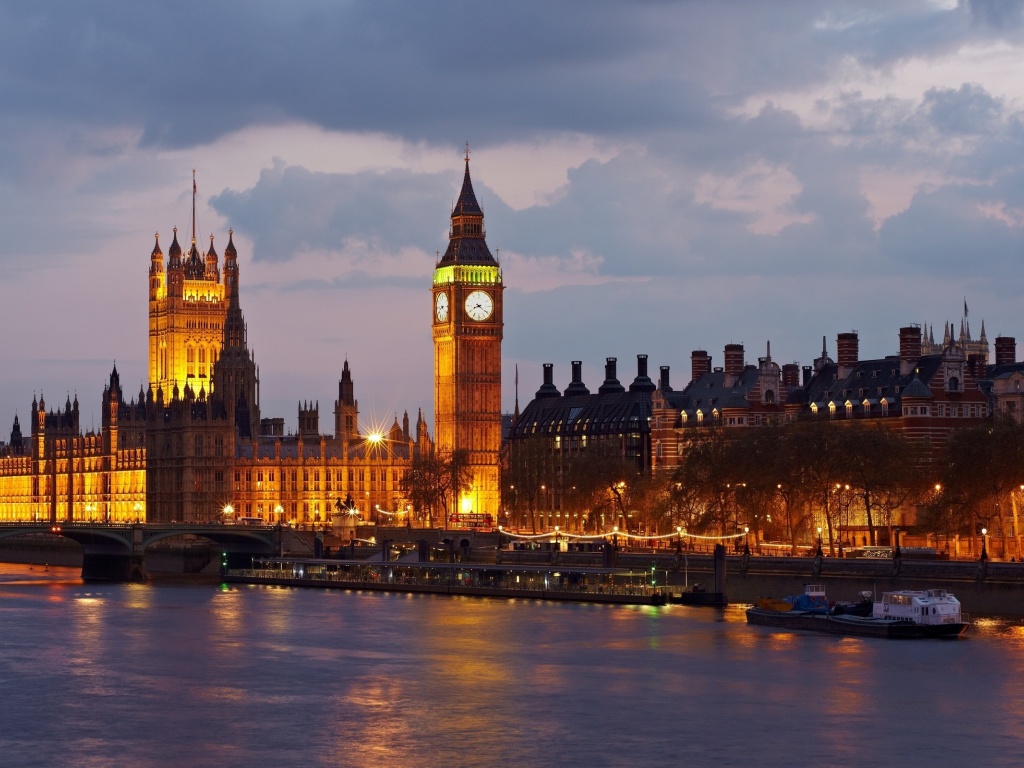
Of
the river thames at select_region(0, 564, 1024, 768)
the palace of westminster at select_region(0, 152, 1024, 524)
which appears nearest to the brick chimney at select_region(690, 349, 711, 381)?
the palace of westminster at select_region(0, 152, 1024, 524)

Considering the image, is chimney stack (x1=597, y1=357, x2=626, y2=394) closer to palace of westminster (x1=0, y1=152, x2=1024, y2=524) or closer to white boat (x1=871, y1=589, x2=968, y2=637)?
palace of westminster (x1=0, y1=152, x2=1024, y2=524)

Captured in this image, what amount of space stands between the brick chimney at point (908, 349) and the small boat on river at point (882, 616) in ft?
99.4

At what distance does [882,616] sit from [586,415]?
226 ft

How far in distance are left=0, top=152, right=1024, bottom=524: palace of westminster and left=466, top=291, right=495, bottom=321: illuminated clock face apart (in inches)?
3.8

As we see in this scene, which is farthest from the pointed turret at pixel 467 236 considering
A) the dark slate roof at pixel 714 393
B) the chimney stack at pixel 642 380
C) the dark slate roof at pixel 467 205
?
the dark slate roof at pixel 714 393

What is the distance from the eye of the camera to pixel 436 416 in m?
152

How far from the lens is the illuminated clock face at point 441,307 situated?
150 m

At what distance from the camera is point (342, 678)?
213ft

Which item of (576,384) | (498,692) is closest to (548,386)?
(576,384)

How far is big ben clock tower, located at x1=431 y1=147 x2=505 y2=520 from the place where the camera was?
148 m

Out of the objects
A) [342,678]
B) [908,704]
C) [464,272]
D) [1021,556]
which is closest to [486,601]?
[1021,556]

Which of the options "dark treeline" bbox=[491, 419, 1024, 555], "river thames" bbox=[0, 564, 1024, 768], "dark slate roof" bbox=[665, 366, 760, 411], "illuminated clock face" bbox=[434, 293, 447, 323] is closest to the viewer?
"river thames" bbox=[0, 564, 1024, 768]

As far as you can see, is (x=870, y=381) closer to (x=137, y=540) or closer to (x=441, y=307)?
(x=137, y=540)

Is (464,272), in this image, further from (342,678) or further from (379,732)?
(379,732)
